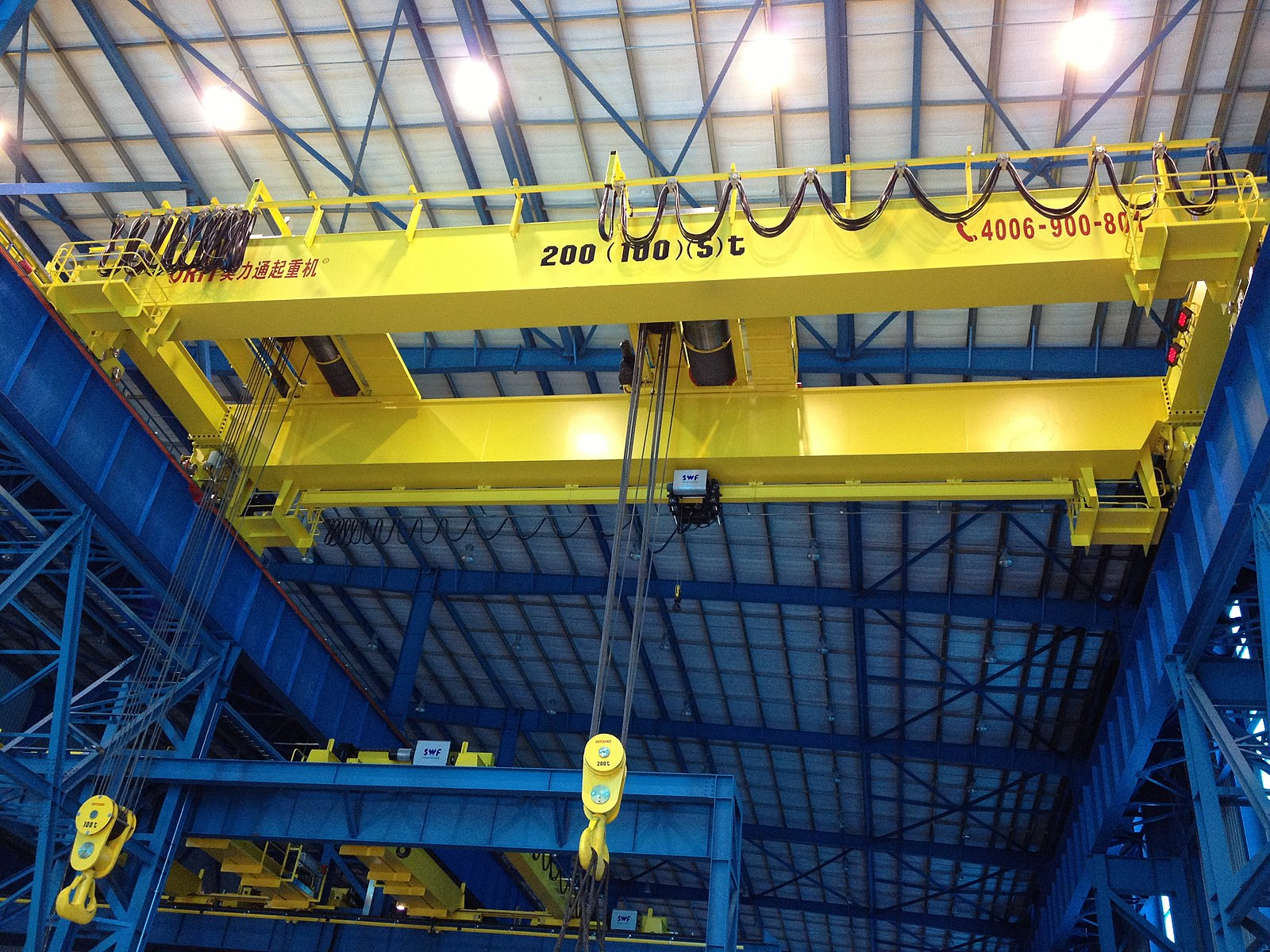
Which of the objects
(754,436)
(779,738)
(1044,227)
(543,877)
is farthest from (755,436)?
(779,738)

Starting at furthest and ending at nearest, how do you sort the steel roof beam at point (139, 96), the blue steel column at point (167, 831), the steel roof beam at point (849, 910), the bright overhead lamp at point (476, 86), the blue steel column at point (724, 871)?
the steel roof beam at point (849, 910), the steel roof beam at point (139, 96), the bright overhead lamp at point (476, 86), the blue steel column at point (167, 831), the blue steel column at point (724, 871)

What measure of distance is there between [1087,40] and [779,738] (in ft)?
52.3

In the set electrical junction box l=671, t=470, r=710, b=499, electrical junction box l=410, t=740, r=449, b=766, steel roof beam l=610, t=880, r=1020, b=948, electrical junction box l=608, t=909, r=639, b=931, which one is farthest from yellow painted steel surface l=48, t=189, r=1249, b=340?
steel roof beam l=610, t=880, r=1020, b=948

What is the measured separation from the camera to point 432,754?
13.7m

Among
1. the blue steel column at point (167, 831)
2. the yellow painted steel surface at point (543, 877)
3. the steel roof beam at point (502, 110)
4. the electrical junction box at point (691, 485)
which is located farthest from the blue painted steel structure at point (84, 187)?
the yellow painted steel surface at point (543, 877)

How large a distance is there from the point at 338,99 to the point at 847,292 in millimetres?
8213

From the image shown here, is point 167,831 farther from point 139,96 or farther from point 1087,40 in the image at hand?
point 1087,40

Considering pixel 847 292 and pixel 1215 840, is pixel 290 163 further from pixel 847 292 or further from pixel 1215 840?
pixel 1215 840

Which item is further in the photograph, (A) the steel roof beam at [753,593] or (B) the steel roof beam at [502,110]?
(A) the steel roof beam at [753,593]

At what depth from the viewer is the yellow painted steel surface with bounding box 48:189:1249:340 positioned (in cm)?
901

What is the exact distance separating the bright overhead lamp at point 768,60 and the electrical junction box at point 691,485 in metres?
5.06

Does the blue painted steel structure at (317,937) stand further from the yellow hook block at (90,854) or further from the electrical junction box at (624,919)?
the yellow hook block at (90,854)

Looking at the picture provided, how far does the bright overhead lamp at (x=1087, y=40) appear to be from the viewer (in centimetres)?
1145

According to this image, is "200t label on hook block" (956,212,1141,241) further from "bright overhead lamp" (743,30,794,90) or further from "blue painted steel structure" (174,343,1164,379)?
"blue painted steel structure" (174,343,1164,379)
